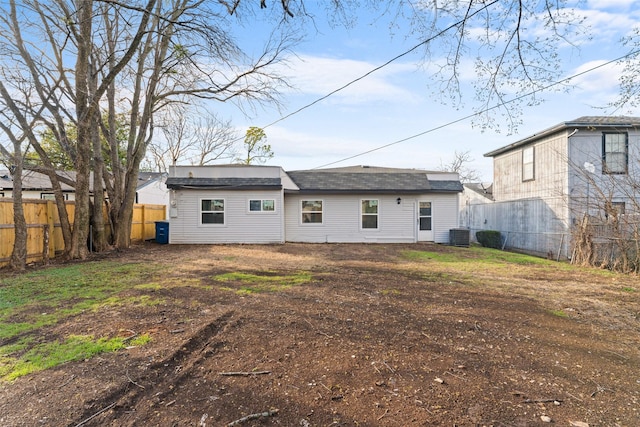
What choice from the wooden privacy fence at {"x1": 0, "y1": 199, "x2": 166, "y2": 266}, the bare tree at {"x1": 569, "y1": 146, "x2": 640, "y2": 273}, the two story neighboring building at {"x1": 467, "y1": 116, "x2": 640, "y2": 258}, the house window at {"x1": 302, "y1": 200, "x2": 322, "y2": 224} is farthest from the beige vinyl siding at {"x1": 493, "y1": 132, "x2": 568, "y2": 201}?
the wooden privacy fence at {"x1": 0, "y1": 199, "x2": 166, "y2": 266}

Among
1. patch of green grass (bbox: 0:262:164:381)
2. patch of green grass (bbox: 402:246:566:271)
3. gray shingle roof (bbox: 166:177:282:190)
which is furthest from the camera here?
gray shingle roof (bbox: 166:177:282:190)

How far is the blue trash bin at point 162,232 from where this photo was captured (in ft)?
48.9

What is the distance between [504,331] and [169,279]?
615cm

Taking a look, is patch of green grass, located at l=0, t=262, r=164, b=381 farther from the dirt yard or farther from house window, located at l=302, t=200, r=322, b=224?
house window, located at l=302, t=200, r=322, b=224

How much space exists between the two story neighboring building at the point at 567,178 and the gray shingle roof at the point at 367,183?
3.16 meters

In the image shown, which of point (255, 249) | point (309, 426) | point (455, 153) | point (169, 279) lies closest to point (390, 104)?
point (255, 249)

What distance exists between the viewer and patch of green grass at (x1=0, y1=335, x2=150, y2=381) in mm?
3020

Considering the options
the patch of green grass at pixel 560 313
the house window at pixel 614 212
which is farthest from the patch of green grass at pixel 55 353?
the house window at pixel 614 212

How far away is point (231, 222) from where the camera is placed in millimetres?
14734

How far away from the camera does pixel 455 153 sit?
129 ft

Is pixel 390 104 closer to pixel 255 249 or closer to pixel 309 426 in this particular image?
Result: pixel 255 249

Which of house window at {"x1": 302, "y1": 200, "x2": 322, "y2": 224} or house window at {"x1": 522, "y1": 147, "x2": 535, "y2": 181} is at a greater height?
house window at {"x1": 522, "y1": 147, "x2": 535, "y2": 181}

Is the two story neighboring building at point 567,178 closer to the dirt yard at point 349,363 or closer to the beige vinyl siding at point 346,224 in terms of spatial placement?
the beige vinyl siding at point 346,224

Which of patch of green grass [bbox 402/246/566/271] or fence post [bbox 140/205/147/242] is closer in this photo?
patch of green grass [bbox 402/246/566/271]
